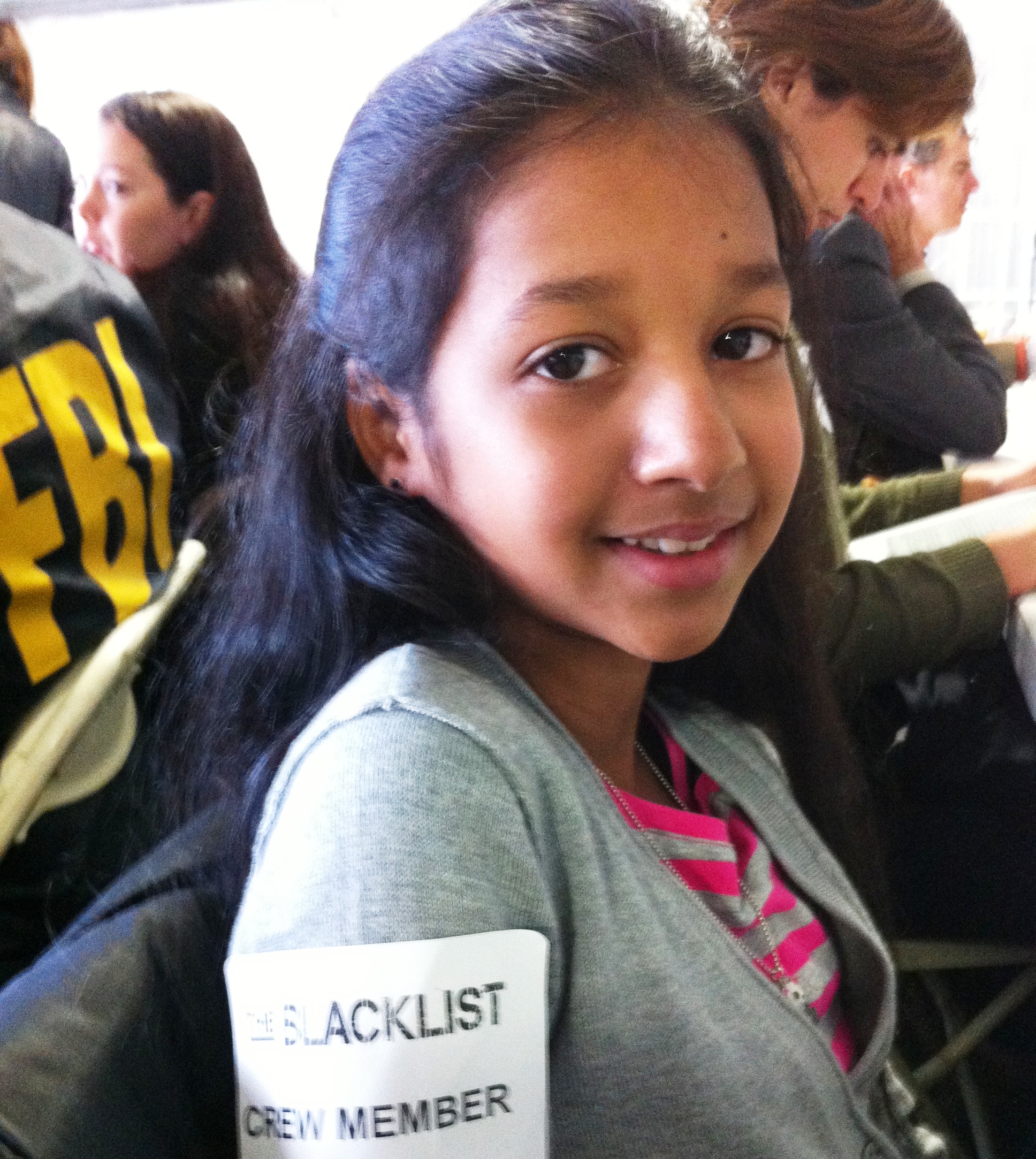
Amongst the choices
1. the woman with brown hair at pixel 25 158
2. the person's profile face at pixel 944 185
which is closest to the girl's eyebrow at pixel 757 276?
the person's profile face at pixel 944 185

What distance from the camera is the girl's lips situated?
482mm

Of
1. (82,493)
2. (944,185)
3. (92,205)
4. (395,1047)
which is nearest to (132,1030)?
(395,1047)

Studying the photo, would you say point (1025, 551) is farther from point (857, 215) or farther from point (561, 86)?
point (561, 86)

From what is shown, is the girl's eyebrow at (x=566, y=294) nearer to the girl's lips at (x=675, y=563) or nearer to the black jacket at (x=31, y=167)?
the girl's lips at (x=675, y=563)

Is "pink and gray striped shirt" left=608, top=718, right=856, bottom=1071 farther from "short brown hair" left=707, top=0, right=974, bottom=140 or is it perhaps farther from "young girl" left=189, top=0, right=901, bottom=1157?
"short brown hair" left=707, top=0, right=974, bottom=140

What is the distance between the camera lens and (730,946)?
492mm

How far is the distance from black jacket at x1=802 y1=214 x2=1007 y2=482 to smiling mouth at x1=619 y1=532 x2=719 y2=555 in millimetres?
385

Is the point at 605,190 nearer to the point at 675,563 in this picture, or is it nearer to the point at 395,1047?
the point at 675,563

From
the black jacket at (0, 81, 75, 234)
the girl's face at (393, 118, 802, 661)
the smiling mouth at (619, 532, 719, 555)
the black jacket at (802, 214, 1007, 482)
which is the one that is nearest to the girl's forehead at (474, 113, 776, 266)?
the girl's face at (393, 118, 802, 661)

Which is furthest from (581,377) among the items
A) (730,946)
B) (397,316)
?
(730,946)

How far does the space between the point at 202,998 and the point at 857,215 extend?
0.79 meters

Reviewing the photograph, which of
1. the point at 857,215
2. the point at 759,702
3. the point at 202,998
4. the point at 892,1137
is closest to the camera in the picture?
the point at 202,998

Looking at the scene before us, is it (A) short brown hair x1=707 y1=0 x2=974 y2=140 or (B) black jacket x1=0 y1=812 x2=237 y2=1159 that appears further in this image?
(A) short brown hair x1=707 y1=0 x2=974 y2=140

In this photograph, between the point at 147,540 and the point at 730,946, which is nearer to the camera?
the point at 730,946
